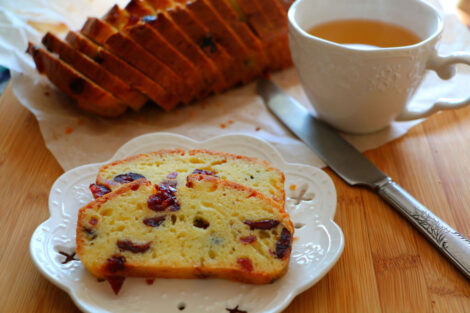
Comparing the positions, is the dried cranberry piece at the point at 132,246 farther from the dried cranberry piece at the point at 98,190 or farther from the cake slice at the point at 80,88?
the cake slice at the point at 80,88

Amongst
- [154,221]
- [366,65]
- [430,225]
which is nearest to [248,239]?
[154,221]

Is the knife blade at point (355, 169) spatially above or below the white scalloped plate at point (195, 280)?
below

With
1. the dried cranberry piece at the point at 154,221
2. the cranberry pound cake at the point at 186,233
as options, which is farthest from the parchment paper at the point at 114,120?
the dried cranberry piece at the point at 154,221

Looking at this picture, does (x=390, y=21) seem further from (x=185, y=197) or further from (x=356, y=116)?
(x=185, y=197)

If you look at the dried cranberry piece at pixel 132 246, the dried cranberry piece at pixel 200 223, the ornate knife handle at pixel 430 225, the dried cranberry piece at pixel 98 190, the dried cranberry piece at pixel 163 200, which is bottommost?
the ornate knife handle at pixel 430 225

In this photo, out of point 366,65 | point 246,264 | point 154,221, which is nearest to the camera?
point 246,264

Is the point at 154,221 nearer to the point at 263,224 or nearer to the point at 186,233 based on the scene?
the point at 186,233

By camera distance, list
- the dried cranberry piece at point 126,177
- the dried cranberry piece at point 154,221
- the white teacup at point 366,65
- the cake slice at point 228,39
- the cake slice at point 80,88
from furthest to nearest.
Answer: the cake slice at point 228,39 → the cake slice at point 80,88 → the white teacup at point 366,65 → the dried cranberry piece at point 126,177 → the dried cranberry piece at point 154,221
